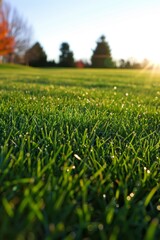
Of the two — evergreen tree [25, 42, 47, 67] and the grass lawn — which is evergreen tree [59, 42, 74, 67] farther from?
the grass lawn

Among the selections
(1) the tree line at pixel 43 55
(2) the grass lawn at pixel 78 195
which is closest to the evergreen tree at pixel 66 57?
(1) the tree line at pixel 43 55

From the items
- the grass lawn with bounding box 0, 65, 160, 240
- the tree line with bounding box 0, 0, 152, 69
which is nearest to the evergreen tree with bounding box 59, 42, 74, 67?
the tree line with bounding box 0, 0, 152, 69

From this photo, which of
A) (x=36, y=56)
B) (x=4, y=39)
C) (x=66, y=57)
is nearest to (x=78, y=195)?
(x=4, y=39)

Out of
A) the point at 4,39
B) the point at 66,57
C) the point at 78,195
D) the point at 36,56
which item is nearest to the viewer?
the point at 78,195

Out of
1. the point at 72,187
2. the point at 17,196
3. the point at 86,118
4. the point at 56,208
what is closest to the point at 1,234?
the point at 56,208

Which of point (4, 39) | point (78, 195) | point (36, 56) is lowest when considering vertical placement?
point (36, 56)

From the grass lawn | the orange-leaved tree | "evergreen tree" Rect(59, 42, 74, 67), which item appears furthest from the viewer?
"evergreen tree" Rect(59, 42, 74, 67)

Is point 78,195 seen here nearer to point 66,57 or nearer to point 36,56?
point 66,57
